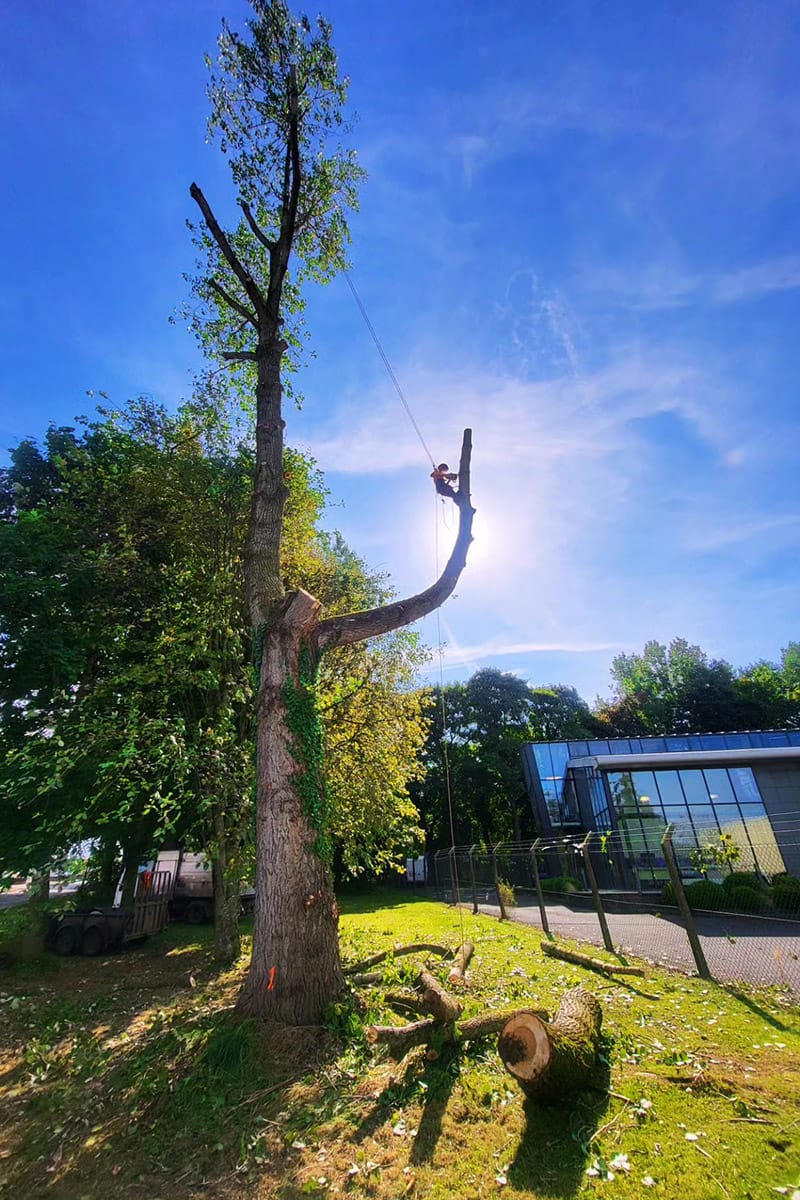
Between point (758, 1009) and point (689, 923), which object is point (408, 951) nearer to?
point (689, 923)

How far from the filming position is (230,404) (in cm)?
1277

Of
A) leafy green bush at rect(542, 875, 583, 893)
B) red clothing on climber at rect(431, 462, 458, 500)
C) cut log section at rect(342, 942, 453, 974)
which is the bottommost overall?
leafy green bush at rect(542, 875, 583, 893)

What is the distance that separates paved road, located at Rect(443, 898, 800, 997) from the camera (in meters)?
7.07

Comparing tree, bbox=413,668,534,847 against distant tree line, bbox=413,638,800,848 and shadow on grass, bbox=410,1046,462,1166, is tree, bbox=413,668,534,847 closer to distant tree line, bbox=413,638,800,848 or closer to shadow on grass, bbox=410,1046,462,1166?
distant tree line, bbox=413,638,800,848

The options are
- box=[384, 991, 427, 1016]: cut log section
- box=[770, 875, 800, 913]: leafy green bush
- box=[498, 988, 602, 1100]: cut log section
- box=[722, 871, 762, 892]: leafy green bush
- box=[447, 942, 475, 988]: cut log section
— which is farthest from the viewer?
box=[722, 871, 762, 892]: leafy green bush

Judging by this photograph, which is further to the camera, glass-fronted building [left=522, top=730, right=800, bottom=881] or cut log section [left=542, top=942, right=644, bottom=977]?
glass-fronted building [left=522, top=730, right=800, bottom=881]

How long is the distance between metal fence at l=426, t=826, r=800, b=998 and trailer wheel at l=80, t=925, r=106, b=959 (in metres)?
9.00

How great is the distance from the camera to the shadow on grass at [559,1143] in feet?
9.87

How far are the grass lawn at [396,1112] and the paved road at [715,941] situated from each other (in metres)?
1.04

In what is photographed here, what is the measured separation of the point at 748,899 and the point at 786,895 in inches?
35.6

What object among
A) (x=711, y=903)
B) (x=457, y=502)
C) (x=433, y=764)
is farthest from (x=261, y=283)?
(x=433, y=764)

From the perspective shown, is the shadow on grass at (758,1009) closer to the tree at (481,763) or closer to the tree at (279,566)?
the tree at (279,566)

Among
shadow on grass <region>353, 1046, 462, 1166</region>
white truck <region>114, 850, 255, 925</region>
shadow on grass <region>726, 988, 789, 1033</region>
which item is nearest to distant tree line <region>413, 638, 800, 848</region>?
white truck <region>114, 850, 255, 925</region>

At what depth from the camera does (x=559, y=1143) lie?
337 centimetres
